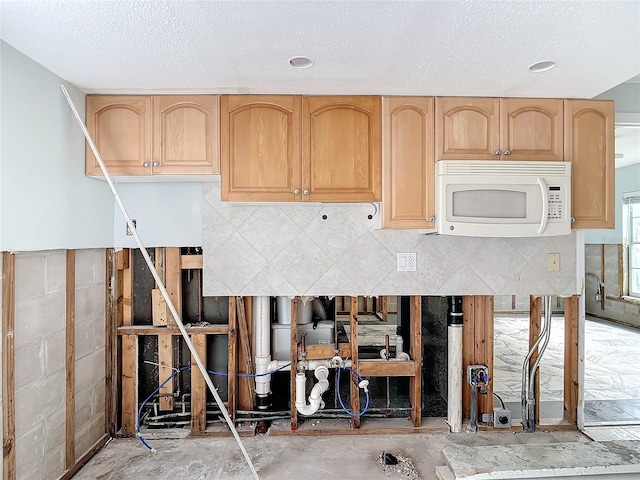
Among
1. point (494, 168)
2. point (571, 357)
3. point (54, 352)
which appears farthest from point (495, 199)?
point (54, 352)

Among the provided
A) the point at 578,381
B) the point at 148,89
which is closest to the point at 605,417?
the point at 578,381

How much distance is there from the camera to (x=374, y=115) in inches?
93.0

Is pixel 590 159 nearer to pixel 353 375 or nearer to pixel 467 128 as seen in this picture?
pixel 467 128

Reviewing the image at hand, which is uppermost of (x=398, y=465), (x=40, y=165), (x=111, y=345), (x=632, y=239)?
(x=40, y=165)

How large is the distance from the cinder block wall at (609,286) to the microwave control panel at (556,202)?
5299mm

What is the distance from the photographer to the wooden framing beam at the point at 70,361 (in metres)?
2.17

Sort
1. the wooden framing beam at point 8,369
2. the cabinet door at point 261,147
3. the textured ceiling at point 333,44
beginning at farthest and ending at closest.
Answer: the cabinet door at point 261,147 → the wooden framing beam at point 8,369 → the textured ceiling at point 333,44

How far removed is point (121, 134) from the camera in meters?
2.35

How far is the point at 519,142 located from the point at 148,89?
213 centimetres

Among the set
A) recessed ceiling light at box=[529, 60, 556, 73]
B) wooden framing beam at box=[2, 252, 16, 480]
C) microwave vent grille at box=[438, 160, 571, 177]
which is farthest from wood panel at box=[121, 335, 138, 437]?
recessed ceiling light at box=[529, 60, 556, 73]

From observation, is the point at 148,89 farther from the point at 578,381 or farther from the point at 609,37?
the point at 578,381

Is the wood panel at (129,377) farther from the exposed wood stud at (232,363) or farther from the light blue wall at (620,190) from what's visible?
the light blue wall at (620,190)

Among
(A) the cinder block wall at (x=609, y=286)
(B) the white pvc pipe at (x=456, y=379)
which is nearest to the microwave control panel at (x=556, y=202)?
(B) the white pvc pipe at (x=456, y=379)

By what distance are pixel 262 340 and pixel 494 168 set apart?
1772 mm
